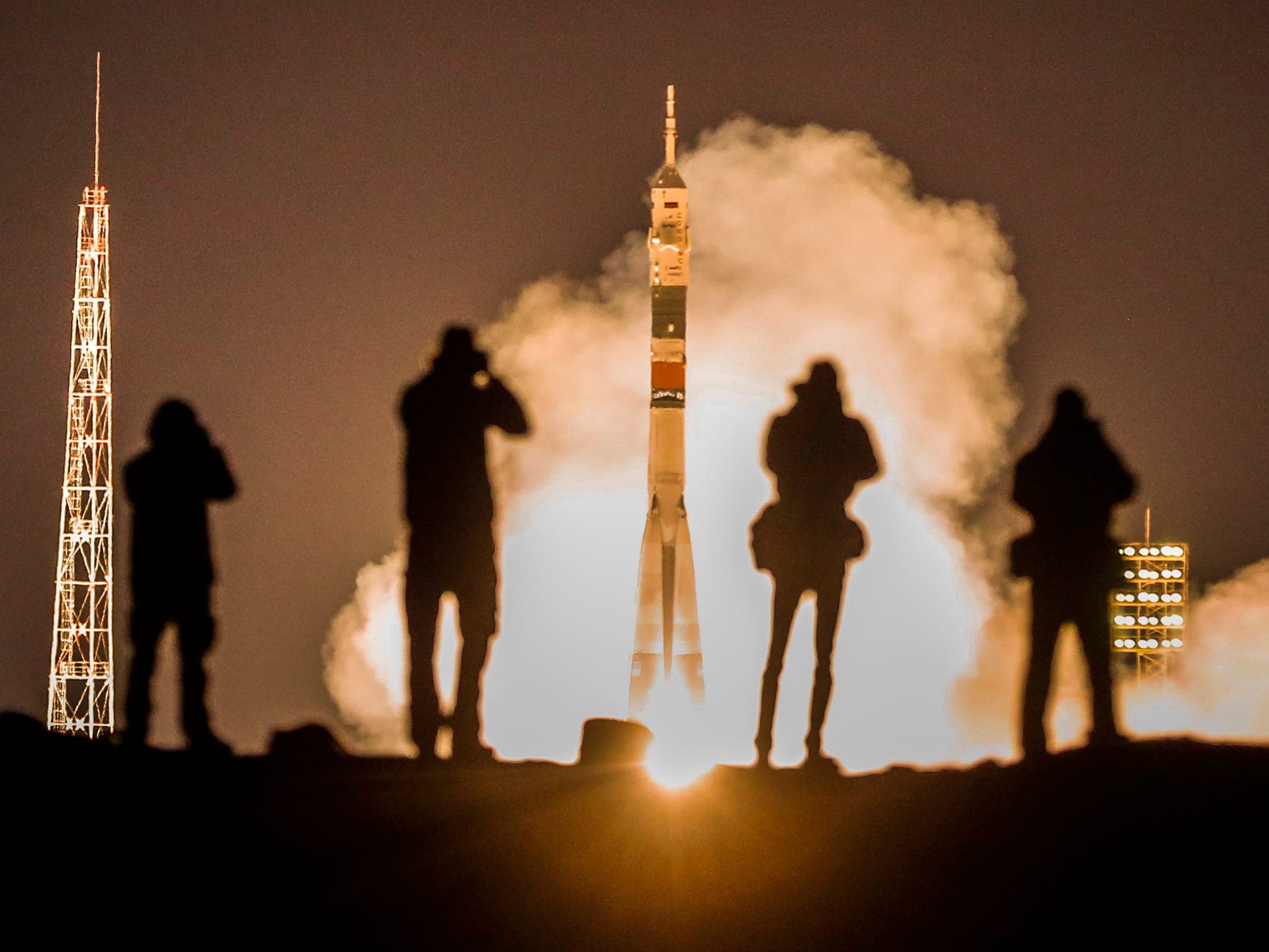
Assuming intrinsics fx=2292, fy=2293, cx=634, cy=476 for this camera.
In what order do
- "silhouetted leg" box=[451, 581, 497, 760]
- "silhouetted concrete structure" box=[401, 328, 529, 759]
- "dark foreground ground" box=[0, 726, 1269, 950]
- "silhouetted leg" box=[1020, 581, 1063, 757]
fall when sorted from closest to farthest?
"dark foreground ground" box=[0, 726, 1269, 950], "silhouetted concrete structure" box=[401, 328, 529, 759], "silhouetted leg" box=[451, 581, 497, 760], "silhouetted leg" box=[1020, 581, 1063, 757]

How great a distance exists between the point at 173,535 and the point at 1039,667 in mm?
5710

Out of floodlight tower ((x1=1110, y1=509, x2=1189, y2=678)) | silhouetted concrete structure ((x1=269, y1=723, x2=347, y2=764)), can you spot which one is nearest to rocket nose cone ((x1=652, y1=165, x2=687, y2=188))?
floodlight tower ((x1=1110, y1=509, x2=1189, y2=678))

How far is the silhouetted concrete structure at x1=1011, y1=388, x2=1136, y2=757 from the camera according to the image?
1477 centimetres

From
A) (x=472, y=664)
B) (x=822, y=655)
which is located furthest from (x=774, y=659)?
(x=472, y=664)

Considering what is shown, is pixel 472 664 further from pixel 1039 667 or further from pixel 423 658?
pixel 1039 667

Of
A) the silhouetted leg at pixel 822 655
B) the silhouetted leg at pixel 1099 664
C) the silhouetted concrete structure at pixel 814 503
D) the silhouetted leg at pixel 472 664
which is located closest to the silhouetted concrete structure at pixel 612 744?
the silhouetted leg at pixel 472 664

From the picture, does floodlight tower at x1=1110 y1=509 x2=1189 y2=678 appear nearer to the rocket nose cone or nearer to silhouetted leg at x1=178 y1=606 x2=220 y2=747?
the rocket nose cone

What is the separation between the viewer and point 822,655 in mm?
15031

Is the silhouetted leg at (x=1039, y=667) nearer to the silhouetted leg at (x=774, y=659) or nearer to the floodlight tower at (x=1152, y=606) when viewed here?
the silhouetted leg at (x=774, y=659)

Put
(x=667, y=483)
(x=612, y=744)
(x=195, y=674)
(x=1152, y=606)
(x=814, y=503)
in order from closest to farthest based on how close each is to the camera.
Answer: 1. (x=814, y=503)
2. (x=195, y=674)
3. (x=612, y=744)
4. (x=1152, y=606)
5. (x=667, y=483)

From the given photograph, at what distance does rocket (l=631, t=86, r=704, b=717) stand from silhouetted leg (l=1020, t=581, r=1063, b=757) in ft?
124

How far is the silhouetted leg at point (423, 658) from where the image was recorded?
14570mm

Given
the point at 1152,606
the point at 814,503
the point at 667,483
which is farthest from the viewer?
the point at 667,483

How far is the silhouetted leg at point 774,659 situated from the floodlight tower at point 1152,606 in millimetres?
30447
